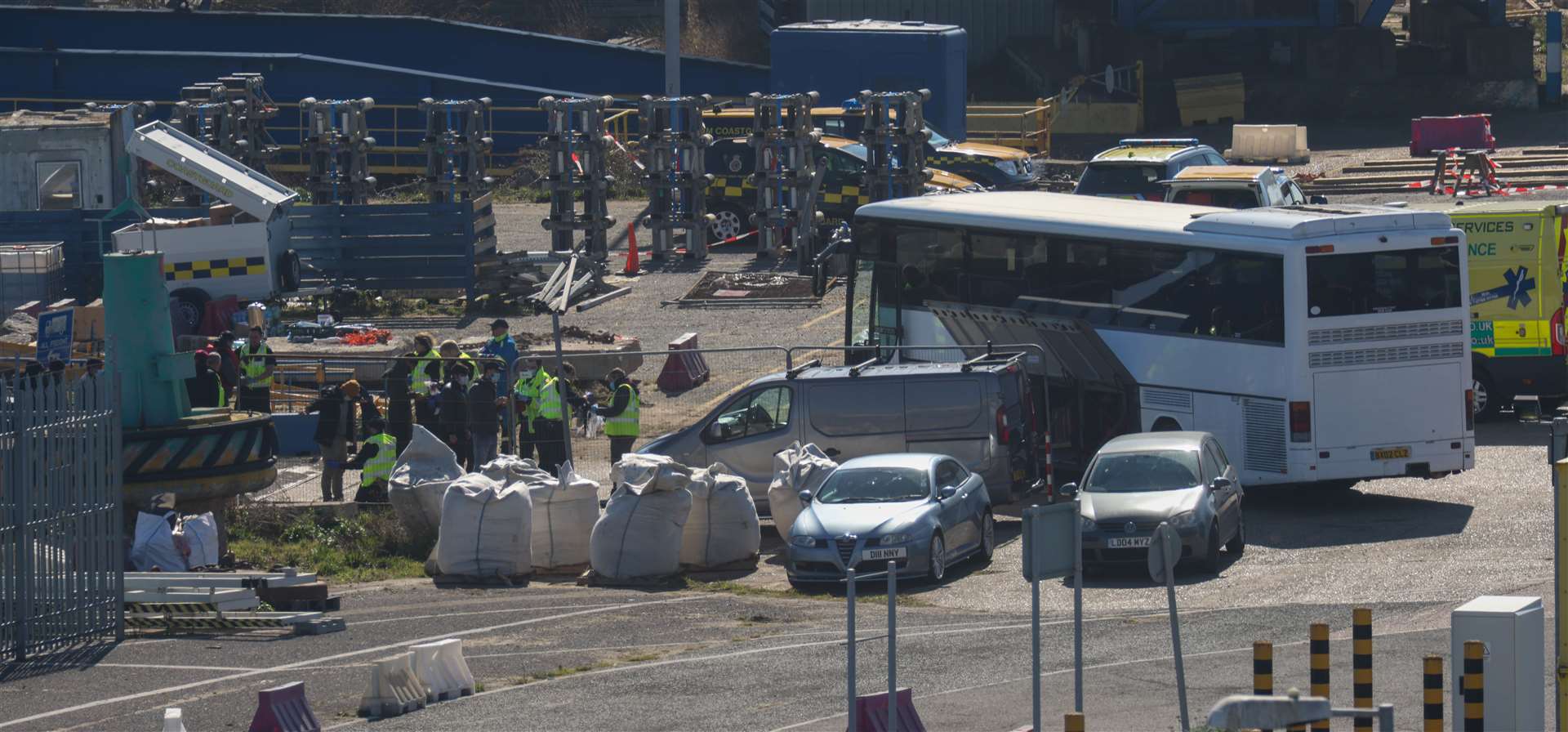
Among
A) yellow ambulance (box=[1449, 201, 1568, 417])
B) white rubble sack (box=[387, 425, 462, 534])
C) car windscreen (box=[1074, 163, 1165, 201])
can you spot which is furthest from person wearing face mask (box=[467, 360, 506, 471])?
car windscreen (box=[1074, 163, 1165, 201])

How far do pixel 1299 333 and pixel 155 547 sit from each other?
11.1 m

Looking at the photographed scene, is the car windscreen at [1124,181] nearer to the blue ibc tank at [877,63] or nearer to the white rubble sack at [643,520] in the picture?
the blue ibc tank at [877,63]

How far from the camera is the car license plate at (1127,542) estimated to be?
17453 mm

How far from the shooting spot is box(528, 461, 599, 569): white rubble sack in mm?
18609

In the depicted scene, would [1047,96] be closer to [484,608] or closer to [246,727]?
[484,608]

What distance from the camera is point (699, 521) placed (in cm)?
1853

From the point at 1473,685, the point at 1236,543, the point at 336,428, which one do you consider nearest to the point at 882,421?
the point at 1236,543

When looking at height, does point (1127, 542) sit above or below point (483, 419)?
below

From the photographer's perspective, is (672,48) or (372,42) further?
(372,42)

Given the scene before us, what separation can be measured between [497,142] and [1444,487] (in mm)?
30647

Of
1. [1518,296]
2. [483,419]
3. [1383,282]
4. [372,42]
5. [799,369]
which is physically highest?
[372,42]

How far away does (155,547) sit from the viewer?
17547mm

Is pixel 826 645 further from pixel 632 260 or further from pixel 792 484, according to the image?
pixel 632 260

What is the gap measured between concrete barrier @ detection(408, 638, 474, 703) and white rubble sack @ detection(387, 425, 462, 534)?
570 centimetres
